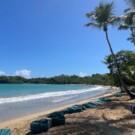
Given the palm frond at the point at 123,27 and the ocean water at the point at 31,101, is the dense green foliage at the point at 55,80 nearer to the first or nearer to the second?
the ocean water at the point at 31,101

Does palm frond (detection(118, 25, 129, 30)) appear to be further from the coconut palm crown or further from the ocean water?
the ocean water

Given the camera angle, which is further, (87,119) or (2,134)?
(87,119)

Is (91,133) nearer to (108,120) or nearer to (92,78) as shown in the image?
(108,120)

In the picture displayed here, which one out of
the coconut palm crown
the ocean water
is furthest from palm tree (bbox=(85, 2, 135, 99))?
the ocean water

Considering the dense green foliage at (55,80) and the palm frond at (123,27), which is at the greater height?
the dense green foliage at (55,80)

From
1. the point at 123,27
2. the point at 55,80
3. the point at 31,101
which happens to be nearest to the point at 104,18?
the point at 123,27

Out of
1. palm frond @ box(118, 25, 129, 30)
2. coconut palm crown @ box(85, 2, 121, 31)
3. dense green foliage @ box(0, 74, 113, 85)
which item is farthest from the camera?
dense green foliage @ box(0, 74, 113, 85)

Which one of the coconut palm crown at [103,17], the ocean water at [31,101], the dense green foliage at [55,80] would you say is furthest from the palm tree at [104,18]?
the dense green foliage at [55,80]

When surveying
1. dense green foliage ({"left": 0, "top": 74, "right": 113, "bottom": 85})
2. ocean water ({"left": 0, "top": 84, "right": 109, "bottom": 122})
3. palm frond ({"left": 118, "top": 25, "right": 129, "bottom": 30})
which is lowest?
ocean water ({"left": 0, "top": 84, "right": 109, "bottom": 122})

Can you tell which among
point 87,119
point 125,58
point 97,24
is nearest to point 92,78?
point 125,58

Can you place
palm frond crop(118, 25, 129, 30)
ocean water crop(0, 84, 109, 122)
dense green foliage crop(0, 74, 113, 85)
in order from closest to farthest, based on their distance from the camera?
1. ocean water crop(0, 84, 109, 122)
2. palm frond crop(118, 25, 129, 30)
3. dense green foliage crop(0, 74, 113, 85)

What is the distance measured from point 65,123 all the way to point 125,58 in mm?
27417

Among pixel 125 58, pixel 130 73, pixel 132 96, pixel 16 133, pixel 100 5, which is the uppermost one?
pixel 100 5

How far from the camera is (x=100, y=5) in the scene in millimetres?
24391
